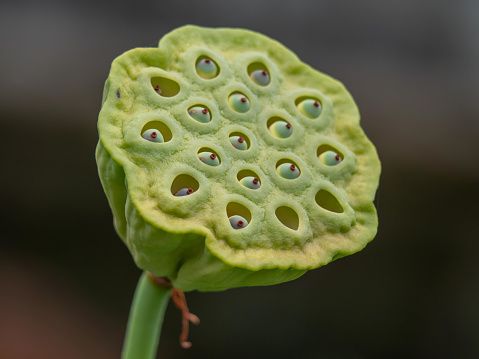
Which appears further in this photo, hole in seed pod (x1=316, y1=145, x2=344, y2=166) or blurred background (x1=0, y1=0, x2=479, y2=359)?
blurred background (x1=0, y1=0, x2=479, y2=359)

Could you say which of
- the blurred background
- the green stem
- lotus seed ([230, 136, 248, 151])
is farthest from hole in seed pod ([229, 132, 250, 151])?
the blurred background

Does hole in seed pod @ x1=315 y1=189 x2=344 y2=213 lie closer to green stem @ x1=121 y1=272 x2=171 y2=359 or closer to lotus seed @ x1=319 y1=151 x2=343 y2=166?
lotus seed @ x1=319 y1=151 x2=343 y2=166

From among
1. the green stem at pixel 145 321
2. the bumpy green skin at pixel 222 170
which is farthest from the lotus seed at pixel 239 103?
the green stem at pixel 145 321

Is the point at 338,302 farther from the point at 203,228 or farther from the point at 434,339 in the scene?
the point at 203,228

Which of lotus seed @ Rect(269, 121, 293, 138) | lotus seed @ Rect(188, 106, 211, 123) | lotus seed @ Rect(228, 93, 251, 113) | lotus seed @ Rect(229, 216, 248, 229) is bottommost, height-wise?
lotus seed @ Rect(229, 216, 248, 229)

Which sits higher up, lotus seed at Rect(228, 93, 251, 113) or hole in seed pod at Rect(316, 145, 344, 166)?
lotus seed at Rect(228, 93, 251, 113)

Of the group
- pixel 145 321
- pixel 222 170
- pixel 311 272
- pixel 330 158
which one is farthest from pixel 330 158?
pixel 311 272

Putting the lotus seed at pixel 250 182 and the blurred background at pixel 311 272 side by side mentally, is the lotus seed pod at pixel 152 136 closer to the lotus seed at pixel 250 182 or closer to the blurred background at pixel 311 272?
the lotus seed at pixel 250 182
